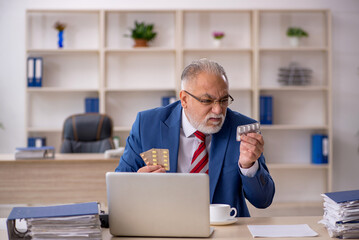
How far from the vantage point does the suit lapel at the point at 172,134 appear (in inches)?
82.1

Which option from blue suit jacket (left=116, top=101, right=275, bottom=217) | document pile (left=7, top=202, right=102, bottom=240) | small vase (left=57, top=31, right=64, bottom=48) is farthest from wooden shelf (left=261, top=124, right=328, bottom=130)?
document pile (left=7, top=202, right=102, bottom=240)

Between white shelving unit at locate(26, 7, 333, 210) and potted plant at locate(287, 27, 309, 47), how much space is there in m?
0.12

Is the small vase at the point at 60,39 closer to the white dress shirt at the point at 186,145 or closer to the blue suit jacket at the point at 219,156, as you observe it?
the blue suit jacket at the point at 219,156

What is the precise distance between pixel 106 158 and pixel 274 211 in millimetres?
2253

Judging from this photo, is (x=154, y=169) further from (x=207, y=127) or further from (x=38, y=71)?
(x=38, y=71)

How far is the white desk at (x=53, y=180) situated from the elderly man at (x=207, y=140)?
1494 mm

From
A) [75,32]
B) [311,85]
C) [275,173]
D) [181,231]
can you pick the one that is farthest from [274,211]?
[181,231]

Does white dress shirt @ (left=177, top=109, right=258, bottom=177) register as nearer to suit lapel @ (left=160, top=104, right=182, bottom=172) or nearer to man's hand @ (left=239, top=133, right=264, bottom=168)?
suit lapel @ (left=160, top=104, right=182, bottom=172)

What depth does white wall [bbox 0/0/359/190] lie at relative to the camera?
5.45 meters

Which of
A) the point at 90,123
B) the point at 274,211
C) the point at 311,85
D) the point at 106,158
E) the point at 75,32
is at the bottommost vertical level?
the point at 274,211

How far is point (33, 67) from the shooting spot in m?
→ 5.25

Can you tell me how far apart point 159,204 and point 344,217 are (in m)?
0.59

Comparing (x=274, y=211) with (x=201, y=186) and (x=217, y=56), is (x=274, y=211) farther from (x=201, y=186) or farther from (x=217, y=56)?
(x=201, y=186)

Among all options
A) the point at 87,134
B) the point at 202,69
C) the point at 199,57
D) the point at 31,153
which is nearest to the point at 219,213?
the point at 202,69
